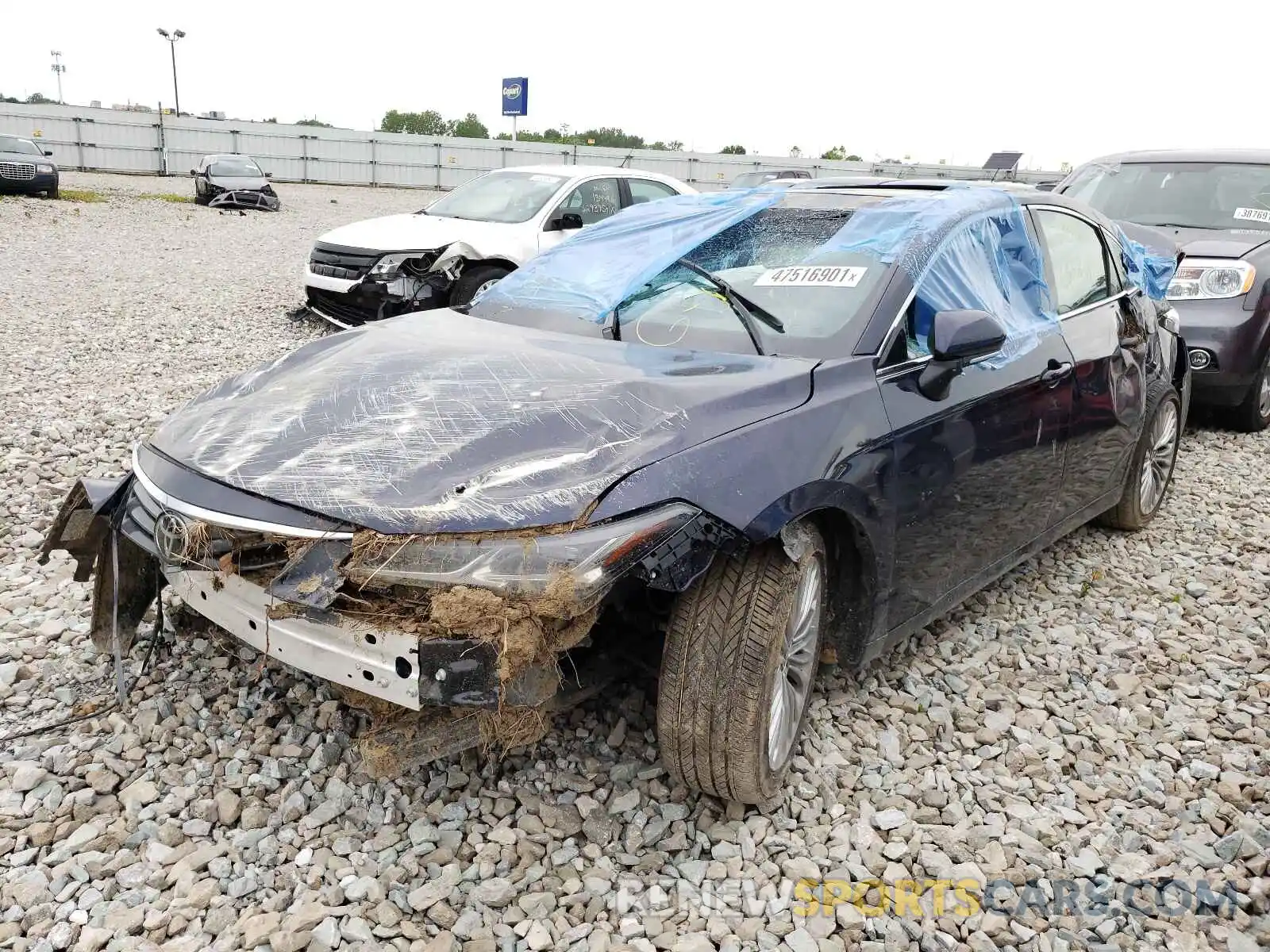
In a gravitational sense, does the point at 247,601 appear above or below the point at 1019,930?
above

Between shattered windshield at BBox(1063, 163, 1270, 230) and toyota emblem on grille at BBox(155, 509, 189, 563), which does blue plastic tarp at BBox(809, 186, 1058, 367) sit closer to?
toyota emblem on grille at BBox(155, 509, 189, 563)

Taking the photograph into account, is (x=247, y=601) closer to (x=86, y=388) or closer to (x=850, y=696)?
(x=850, y=696)

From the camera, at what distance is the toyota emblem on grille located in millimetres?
2355

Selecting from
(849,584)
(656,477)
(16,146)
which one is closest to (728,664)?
(656,477)

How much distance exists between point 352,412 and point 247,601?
57 centimetres

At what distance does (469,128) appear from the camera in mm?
67312

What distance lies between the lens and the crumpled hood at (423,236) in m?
8.62

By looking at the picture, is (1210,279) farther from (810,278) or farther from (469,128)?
(469,128)

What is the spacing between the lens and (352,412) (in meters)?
2.62

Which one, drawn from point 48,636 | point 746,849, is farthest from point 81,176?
point 746,849

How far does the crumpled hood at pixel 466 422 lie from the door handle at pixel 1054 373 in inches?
46.9

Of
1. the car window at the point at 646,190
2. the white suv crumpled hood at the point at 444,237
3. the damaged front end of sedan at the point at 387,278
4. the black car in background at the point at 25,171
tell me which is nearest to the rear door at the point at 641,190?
the car window at the point at 646,190

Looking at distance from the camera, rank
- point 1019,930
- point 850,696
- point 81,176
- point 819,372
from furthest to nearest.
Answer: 1. point 81,176
2. point 850,696
3. point 819,372
4. point 1019,930

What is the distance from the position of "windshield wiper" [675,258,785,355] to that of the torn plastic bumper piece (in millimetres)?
21980
